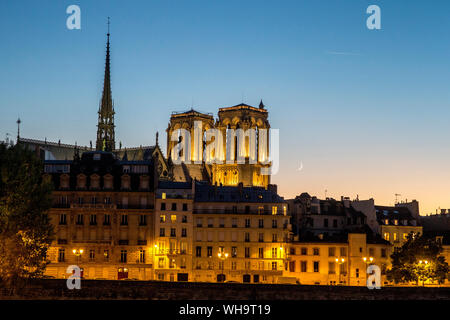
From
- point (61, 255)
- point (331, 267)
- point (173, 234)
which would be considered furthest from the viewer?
point (331, 267)

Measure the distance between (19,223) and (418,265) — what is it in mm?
36928

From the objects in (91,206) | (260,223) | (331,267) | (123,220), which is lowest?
(331,267)

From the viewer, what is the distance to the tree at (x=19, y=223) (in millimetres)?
58375

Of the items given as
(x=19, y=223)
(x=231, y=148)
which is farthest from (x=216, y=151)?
(x=19, y=223)

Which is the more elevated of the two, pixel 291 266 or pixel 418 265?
pixel 418 265

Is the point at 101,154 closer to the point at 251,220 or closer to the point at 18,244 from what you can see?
the point at 251,220

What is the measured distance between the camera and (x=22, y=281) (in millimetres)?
60625

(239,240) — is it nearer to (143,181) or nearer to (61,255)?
(143,181)

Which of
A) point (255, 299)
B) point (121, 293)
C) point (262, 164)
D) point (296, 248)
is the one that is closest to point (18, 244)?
point (121, 293)

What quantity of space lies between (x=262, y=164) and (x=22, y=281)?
A: 7697 centimetres

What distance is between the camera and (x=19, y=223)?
59.2 m

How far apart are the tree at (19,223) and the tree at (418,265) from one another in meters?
33.3

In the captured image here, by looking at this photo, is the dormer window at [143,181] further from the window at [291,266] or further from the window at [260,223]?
the window at [291,266]

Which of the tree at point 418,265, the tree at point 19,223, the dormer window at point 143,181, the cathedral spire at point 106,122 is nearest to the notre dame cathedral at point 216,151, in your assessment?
the cathedral spire at point 106,122
